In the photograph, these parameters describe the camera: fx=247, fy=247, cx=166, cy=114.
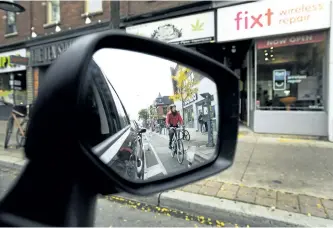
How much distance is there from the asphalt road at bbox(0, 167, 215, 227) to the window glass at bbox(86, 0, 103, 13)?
1028 cm

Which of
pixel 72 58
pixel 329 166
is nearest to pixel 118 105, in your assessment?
pixel 72 58

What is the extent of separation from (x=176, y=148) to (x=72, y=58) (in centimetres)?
63

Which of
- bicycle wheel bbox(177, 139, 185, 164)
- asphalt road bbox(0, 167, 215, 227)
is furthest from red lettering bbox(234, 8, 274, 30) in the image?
bicycle wheel bbox(177, 139, 185, 164)

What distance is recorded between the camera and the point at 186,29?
9.30 metres

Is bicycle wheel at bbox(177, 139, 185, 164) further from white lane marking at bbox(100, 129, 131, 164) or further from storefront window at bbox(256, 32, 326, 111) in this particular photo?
storefront window at bbox(256, 32, 326, 111)

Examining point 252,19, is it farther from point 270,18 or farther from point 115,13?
point 115,13

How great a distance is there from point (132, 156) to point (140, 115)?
0.18m

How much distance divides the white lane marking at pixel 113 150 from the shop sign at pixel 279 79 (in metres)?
8.27

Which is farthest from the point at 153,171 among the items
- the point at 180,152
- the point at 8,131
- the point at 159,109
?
the point at 8,131

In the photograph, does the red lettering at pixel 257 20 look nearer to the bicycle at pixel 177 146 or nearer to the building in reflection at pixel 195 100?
the building in reflection at pixel 195 100

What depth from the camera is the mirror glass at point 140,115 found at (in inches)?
36.7

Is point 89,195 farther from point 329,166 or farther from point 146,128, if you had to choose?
point 329,166

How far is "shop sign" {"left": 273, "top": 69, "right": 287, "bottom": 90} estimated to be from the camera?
320 inches

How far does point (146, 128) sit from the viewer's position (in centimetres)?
104
